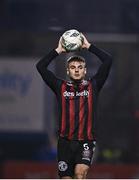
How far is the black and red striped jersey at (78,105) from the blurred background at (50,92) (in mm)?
3217

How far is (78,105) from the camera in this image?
7.15 meters

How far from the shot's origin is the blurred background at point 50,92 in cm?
1054

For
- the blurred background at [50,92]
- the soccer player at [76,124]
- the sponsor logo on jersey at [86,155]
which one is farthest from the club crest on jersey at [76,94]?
the blurred background at [50,92]

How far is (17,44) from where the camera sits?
10.6 meters

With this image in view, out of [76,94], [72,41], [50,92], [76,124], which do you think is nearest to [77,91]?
[76,94]

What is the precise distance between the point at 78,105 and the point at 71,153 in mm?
402

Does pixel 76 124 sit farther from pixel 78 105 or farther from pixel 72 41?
pixel 72 41

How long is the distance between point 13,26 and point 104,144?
6.06ft

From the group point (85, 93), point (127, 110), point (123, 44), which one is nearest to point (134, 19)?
point (123, 44)

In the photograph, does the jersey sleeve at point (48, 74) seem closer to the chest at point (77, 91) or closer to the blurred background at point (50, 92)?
the chest at point (77, 91)

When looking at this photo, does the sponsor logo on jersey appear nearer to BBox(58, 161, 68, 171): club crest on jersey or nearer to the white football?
BBox(58, 161, 68, 171): club crest on jersey

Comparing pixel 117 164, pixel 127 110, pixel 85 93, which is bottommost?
pixel 117 164

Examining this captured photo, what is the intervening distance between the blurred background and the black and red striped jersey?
3217 mm

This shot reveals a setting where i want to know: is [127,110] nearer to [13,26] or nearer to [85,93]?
[13,26]
